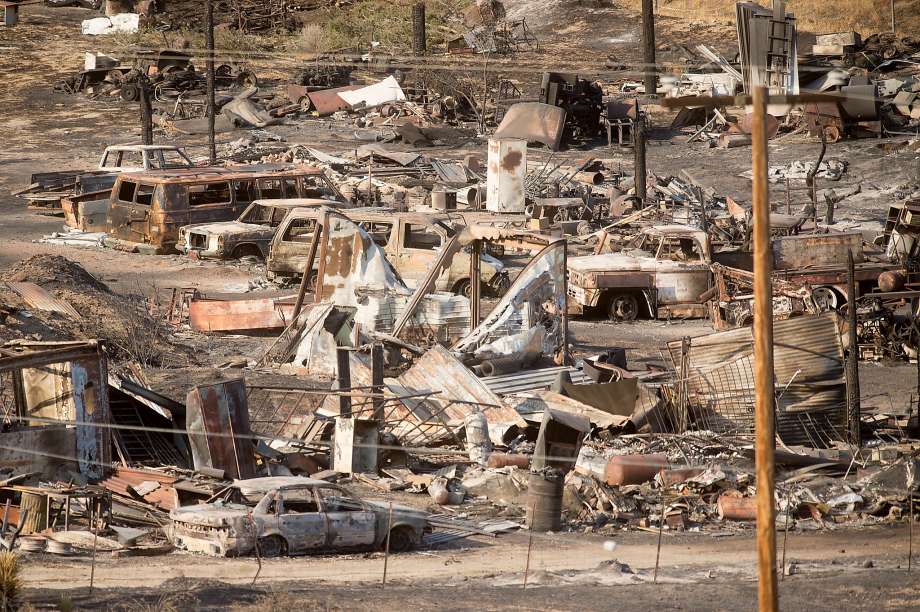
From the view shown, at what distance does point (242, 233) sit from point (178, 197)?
1.64 m

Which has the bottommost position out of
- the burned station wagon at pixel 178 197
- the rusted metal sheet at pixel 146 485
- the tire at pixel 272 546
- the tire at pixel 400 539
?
the tire at pixel 400 539

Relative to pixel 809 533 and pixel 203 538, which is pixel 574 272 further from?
pixel 203 538

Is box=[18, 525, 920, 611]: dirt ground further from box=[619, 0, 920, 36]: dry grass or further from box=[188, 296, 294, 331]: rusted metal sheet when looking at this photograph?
box=[619, 0, 920, 36]: dry grass

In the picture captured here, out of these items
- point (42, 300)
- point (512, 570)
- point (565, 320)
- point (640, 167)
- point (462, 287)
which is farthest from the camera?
point (640, 167)

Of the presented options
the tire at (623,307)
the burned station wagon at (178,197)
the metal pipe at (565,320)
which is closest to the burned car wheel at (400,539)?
the metal pipe at (565,320)

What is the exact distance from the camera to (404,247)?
2123cm

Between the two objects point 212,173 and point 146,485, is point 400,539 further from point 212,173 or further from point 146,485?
point 212,173

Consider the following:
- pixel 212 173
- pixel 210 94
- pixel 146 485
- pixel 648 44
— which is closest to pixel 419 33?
pixel 648 44

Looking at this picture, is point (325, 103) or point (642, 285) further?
point (325, 103)

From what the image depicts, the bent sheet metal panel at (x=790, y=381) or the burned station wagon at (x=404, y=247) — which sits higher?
the burned station wagon at (x=404, y=247)

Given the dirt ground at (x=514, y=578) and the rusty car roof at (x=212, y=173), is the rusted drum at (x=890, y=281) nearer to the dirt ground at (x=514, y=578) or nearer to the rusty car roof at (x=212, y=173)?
the dirt ground at (x=514, y=578)

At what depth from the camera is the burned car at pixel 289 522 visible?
1109 centimetres

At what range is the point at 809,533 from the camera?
13.0 meters

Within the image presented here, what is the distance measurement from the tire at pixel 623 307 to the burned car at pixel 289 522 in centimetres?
961
